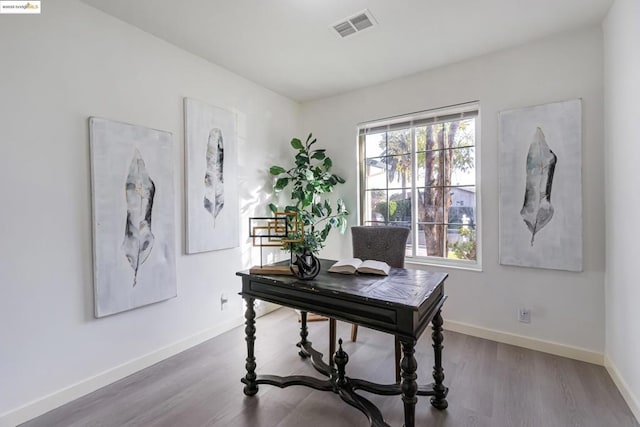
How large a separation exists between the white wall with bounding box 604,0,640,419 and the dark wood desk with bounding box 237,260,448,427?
1.17 m

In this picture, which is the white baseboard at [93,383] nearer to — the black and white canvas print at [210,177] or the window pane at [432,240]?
the black and white canvas print at [210,177]

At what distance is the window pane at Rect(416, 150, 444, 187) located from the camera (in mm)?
3176

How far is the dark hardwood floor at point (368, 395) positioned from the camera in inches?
69.5

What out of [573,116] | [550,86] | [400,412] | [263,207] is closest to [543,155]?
[573,116]

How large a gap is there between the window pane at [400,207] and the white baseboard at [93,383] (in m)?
2.29

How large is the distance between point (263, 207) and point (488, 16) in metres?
2.77

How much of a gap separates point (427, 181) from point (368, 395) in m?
2.20

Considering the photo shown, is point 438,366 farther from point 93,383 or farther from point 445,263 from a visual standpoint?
point 93,383

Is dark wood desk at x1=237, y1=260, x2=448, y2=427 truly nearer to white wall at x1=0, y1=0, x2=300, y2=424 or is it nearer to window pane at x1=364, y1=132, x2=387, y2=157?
white wall at x1=0, y1=0, x2=300, y2=424

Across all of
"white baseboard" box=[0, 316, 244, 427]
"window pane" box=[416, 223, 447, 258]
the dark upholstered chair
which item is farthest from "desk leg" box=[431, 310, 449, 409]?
"white baseboard" box=[0, 316, 244, 427]

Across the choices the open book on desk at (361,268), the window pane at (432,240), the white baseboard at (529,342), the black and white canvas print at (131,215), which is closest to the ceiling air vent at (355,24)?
the black and white canvas print at (131,215)

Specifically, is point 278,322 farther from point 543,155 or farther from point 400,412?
point 543,155

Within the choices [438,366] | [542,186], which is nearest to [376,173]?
[542,186]

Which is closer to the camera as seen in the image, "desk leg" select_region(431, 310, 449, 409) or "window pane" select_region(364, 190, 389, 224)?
"desk leg" select_region(431, 310, 449, 409)
